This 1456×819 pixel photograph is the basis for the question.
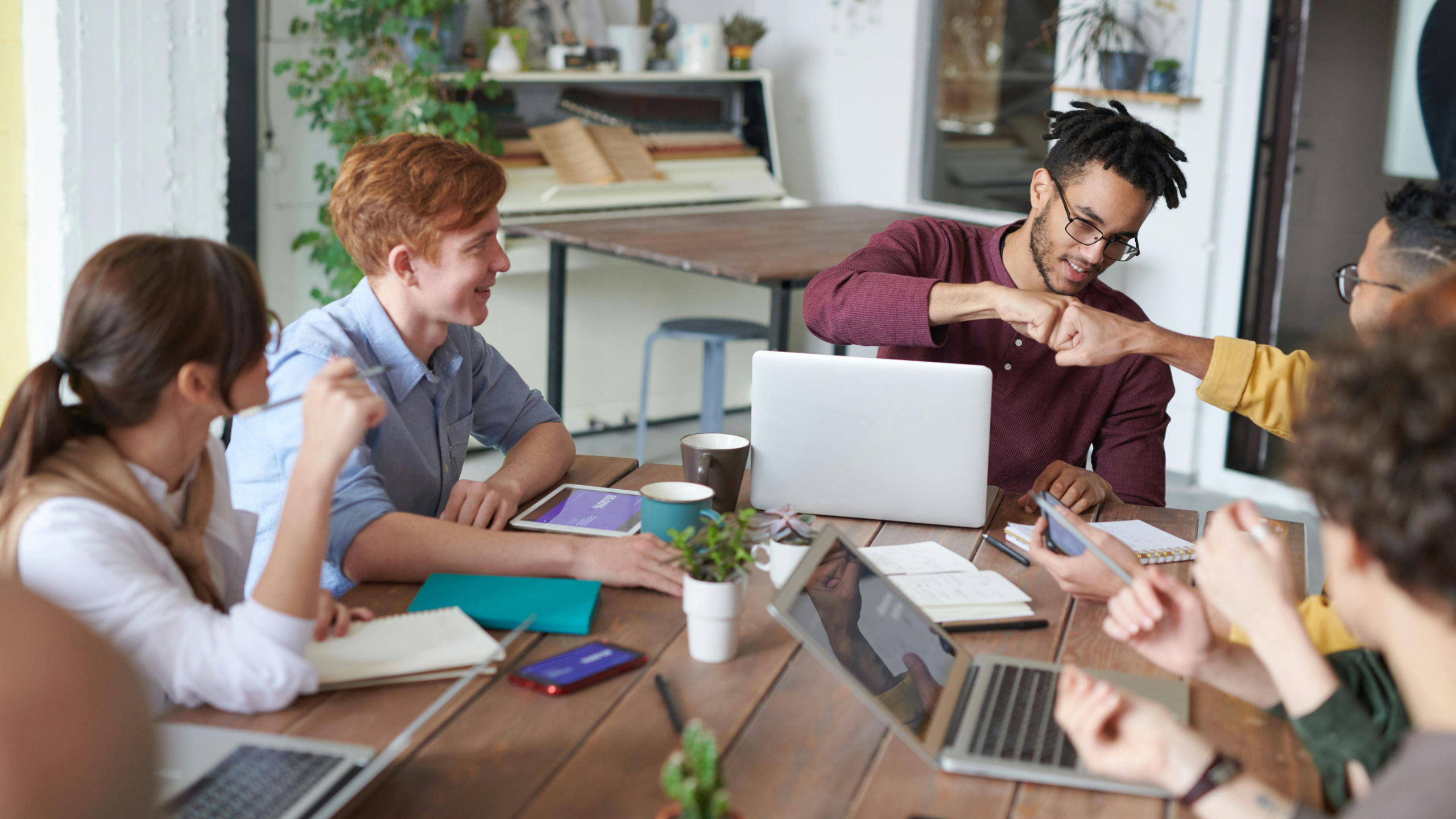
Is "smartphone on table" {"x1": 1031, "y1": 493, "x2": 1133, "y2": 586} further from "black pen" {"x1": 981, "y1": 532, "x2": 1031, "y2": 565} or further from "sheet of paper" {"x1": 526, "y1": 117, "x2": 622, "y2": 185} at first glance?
"sheet of paper" {"x1": 526, "y1": 117, "x2": 622, "y2": 185}

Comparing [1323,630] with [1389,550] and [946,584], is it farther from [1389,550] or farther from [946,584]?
[1389,550]

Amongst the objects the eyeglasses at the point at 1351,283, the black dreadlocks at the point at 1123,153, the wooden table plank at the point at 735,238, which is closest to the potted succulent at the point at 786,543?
the eyeglasses at the point at 1351,283

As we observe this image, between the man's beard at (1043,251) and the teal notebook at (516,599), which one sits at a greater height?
the man's beard at (1043,251)

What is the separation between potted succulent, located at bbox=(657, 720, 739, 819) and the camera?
2.75ft

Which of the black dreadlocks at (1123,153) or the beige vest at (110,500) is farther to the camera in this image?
the black dreadlocks at (1123,153)

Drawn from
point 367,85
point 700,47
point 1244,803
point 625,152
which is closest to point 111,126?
point 367,85

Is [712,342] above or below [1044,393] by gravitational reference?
below

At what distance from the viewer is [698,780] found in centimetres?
85

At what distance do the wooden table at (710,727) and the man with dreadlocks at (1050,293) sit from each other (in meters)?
0.78

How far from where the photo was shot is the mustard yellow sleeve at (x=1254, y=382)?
5.75 feet

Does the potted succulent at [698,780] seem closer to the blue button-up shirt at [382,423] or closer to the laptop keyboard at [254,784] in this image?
the laptop keyboard at [254,784]

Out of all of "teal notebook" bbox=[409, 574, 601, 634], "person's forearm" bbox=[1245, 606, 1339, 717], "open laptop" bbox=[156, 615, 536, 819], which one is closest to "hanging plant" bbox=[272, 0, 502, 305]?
"teal notebook" bbox=[409, 574, 601, 634]

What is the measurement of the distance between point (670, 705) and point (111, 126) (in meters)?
2.99

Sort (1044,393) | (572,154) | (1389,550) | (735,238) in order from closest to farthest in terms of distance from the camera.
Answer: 1. (1389,550)
2. (1044,393)
3. (735,238)
4. (572,154)
